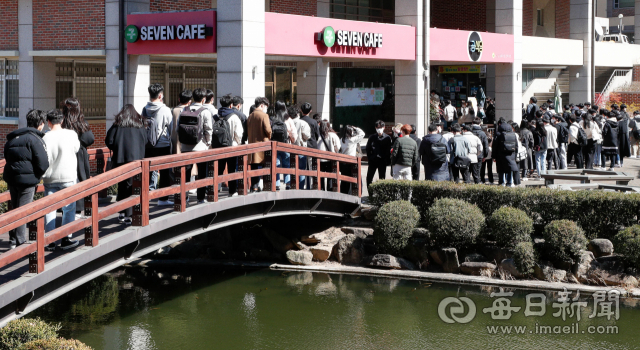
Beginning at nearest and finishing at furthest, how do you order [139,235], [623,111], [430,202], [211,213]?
[139,235]
[211,213]
[430,202]
[623,111]

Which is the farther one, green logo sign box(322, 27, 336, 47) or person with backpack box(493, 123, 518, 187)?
green logo sign box(322, 27, 336, 47)

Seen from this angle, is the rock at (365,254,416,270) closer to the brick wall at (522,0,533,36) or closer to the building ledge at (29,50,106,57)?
Answer: the building ledge at (29,50,106,57)

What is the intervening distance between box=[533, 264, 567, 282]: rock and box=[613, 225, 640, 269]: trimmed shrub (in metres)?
1.01

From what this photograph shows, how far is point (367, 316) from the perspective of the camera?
1210 cm

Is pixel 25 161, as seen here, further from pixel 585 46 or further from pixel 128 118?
pixel 585 46

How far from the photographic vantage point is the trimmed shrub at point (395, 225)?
1444 cm

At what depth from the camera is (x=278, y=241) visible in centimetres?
1571

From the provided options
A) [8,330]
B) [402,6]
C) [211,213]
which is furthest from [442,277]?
[402,6]

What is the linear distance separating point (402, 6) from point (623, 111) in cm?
789

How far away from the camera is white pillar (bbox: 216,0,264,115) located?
17.6m

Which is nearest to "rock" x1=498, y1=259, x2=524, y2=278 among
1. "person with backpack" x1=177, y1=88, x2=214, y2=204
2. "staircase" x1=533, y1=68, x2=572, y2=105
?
"person with backpack" x1=177, y1=88, x2=214, y2=204

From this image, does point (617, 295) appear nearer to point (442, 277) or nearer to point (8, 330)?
point (442, 277)

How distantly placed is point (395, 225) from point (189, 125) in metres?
4.58

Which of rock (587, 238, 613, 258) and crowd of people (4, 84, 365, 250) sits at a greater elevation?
crowd of people (4, 84, 365, 250)
